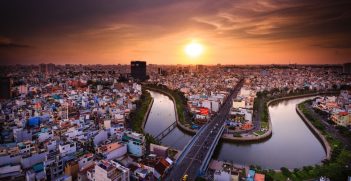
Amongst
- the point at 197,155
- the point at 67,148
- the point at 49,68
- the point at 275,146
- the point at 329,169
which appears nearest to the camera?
the point at 329,169

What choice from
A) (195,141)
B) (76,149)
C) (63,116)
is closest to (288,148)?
(195,141)

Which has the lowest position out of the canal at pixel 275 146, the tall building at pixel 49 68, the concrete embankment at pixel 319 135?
the canal at pixel 275 146

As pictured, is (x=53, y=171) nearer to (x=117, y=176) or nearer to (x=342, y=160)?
(x=117, y=176)

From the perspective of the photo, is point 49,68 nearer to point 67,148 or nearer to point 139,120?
point 139,120

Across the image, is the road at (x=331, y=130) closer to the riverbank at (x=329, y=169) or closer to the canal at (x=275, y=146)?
the riverbank at (x=329, y=169)

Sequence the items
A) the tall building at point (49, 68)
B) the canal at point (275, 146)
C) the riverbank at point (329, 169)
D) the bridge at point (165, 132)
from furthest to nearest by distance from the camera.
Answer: the tall building at point (49, 68), the bridge at point (165, 132), the canal at point (275, 146), the riverbank at point (329, 169)

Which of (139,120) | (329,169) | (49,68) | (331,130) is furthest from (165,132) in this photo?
(49,68)

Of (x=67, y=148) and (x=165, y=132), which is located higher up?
(x=67, y=148)

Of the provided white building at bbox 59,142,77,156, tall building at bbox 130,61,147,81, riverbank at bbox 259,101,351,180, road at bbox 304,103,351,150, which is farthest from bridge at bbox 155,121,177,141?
tall building at bbox 130,61,147,81

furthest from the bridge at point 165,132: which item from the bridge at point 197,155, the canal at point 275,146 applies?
the bridge at point 197,155
